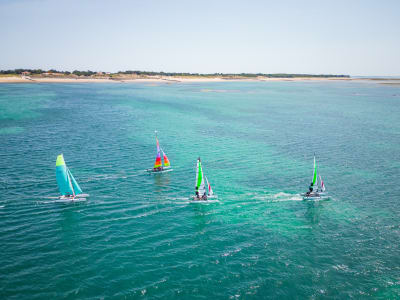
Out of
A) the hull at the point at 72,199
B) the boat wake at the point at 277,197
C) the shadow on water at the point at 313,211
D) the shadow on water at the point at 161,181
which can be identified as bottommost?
the shadow on water at the point at 313,211

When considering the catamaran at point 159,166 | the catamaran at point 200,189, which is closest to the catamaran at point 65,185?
the catamaran at point 159,166

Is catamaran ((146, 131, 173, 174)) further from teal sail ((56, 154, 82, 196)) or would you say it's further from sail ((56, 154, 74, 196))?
sail ((56, 154, 74, 196))

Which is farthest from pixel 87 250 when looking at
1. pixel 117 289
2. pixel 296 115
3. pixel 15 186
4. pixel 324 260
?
pixel 296 115

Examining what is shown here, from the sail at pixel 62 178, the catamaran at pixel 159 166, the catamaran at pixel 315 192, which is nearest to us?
the sail at pixel 62 178

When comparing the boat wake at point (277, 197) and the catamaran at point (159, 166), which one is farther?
the catamaran at point (159, 166)

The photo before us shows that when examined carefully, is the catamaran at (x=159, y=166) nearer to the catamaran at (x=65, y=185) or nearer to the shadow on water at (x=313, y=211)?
the catamaran at (x=65, y=185)

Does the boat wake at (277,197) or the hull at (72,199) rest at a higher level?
the hull at (72,199)

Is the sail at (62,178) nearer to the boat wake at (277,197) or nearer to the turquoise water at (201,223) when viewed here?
the turquoise water at (201,223)

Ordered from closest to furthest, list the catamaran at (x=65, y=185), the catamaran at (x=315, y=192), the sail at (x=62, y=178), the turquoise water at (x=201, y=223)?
the turquoise water at (x=201, y=223) < the sail at (x=62, y=178) < the catamaran at (x=65, y=185) < the catamaran at (x=315, y=192)

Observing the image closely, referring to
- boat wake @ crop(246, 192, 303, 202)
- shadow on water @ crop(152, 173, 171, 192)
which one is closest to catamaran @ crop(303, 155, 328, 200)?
boat wake @ crop(246, 192, 303, 202)
